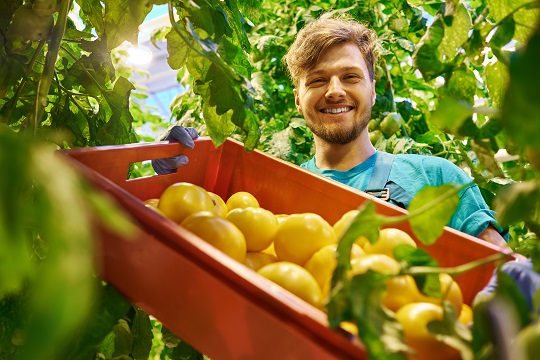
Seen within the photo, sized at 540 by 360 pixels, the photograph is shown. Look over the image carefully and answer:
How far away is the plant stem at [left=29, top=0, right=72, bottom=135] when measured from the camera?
3.12ft

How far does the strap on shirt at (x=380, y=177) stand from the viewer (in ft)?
5.58

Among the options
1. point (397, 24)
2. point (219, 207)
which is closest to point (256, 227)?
point (219, 207)

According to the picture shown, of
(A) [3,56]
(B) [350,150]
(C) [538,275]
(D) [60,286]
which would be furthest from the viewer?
(B) [350,150]

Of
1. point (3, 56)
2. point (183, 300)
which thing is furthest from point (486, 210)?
point (3, 56)

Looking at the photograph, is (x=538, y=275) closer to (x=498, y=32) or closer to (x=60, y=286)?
(x=498, y=32)

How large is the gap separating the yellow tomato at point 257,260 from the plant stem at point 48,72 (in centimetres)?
41

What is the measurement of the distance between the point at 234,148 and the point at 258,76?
1.18 m

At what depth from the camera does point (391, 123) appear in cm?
235

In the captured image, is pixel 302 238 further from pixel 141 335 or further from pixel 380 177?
pixel 380 177

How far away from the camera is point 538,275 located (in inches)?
24.3

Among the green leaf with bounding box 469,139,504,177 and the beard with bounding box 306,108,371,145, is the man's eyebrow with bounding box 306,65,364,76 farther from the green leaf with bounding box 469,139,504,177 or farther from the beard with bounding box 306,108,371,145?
the green leaf with bounding box 469,139,504,177

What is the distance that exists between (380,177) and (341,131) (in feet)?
1.12

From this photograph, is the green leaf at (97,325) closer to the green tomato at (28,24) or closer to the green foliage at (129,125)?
the green foliage at (129,125)

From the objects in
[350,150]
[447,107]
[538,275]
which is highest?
[447,107]
